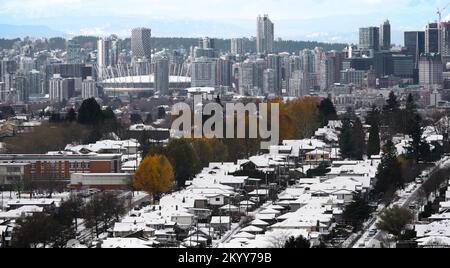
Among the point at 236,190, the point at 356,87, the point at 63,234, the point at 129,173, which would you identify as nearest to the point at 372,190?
the point at 236,190

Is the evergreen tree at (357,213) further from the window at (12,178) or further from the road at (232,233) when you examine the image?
the window at (12,178)

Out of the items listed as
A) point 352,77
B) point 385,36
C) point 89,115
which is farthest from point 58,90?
point 89,115

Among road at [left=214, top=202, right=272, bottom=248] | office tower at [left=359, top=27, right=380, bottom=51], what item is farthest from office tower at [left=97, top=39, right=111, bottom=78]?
road at [left=214, top=202, right=272, bottom=248]

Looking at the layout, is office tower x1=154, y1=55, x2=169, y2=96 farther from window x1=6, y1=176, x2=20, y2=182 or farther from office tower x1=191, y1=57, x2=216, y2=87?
window x1=6, y1=176, x2=20, y2=182
